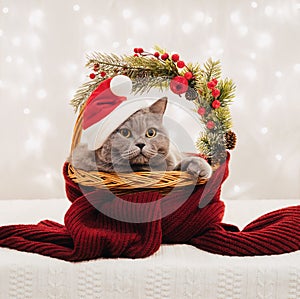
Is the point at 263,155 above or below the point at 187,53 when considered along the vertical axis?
below

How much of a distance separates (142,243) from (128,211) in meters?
0.08

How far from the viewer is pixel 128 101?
1.22 m

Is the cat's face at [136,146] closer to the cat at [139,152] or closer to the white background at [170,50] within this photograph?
the cat at [139,152]

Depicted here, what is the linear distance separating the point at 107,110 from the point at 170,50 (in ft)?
3.43

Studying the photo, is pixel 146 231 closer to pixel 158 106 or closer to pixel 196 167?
pixel 196 167

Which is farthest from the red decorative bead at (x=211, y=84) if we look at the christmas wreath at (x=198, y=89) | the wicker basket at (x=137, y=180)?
the wicker basket at (x=137, y=180)

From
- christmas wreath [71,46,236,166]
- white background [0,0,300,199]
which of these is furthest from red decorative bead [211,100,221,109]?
white background [0,0,300,199]

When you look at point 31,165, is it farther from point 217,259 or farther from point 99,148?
point 217,259

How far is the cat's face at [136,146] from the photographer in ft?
3.86

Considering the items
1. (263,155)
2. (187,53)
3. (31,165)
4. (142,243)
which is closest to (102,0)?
(187,53)

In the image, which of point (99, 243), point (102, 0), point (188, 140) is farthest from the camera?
point (102, 0)

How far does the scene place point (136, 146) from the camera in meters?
1.17

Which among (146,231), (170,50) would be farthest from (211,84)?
(170,50)

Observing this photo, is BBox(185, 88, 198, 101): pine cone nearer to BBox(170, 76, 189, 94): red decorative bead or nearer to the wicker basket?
BBox(170, 76, 189, 94): red decorative bead
